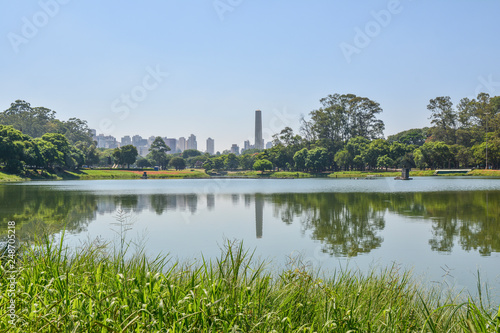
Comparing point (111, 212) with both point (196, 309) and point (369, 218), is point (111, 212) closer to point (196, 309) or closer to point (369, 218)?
point (369, 218)

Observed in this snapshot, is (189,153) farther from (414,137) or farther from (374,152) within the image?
(374,152)

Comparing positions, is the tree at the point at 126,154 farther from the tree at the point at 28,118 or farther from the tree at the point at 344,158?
the tree at the point at 344,158

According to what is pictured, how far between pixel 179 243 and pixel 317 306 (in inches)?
302

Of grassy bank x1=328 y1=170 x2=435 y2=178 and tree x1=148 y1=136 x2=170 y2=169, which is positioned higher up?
tree x1=148 y1=136 x2=170 y2=169

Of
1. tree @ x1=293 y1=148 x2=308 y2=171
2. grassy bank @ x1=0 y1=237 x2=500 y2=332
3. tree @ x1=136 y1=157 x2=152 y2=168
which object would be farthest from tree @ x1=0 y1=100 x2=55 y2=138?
grassy bank @ x1=0 y1=237 x2=500 y2=332

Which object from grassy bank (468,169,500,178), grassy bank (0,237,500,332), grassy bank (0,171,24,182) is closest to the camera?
grassy bank (0,237,500,332)

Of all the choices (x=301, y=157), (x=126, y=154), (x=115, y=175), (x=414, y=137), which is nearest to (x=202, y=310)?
(x=115, y=175)

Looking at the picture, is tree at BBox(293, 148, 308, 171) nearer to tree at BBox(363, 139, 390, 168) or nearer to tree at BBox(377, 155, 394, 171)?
tree at BBox(363, 139, 390, 168)

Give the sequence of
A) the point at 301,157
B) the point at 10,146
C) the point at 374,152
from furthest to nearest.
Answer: the point at 301,157, the point at 374,152, the point at 10,146

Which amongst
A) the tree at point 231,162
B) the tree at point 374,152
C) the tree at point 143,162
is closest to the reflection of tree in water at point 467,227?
the tree at point 374,152

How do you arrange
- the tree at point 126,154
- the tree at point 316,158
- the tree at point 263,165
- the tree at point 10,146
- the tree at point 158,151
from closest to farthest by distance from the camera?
the tree at point 10,146 → the tree at point 316,158 → the tree at point 263,165 → the tree at point 126,154 → the tree at point 158,151

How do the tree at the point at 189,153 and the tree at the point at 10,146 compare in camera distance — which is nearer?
the tree at the point at 10,146

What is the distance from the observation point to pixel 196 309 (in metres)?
3.49

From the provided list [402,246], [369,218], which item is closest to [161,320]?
[402,246]
